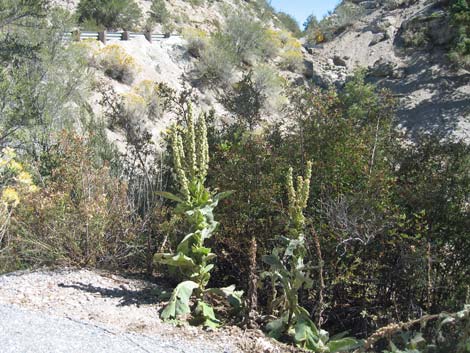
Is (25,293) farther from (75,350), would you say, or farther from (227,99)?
(227,99)

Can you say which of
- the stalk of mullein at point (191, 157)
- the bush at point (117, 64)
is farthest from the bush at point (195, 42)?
the stalk of mullein at point (191, 157)

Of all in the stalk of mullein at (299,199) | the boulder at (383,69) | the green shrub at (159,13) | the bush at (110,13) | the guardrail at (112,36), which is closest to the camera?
the stalk of mullein at (299,199)

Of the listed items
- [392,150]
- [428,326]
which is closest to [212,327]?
[428,326]

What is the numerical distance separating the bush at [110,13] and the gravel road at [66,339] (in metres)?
27.8

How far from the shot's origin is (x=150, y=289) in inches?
218

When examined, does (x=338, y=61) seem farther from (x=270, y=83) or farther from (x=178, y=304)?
(x=178, y=304)

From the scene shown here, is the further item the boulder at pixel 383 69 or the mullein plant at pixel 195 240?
the boulder at pixel 383 69

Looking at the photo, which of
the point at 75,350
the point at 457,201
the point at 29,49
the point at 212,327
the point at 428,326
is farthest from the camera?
the point at 29,49

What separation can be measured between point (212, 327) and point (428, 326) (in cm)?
201

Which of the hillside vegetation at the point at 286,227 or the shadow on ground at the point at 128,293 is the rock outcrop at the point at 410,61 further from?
the shadow on ground at the point at 128,293

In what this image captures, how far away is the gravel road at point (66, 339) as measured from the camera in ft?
12.8

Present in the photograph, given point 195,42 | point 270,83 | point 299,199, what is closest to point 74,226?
point 299,199

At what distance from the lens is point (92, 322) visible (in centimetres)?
449

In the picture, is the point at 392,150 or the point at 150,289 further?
the point at 392,150
